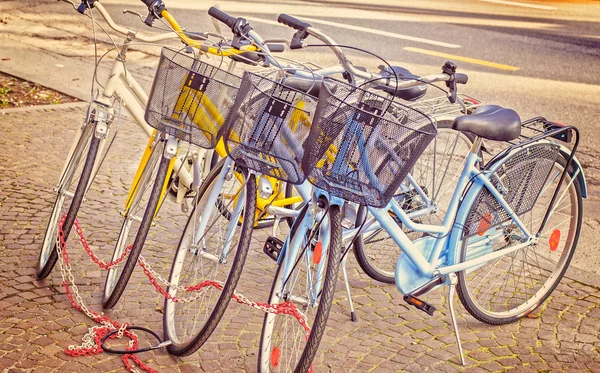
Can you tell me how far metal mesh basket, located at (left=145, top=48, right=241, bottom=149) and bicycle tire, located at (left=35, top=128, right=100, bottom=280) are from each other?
0.44 meters

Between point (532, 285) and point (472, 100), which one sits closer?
point (472, 100)

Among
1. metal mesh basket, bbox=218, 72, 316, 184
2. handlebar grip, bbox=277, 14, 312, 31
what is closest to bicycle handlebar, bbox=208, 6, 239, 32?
handlebar grip, bbox=277, 14, 312, 31

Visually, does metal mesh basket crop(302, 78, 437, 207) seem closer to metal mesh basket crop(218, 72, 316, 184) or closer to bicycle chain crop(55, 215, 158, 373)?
metal mesh basket crop(218, 72, 316, 184)

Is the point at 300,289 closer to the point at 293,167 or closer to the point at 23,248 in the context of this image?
the point at 293,167

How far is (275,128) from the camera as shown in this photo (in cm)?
357

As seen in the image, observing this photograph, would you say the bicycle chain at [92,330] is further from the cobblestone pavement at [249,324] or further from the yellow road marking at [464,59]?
the yellow road marking at [464,59]

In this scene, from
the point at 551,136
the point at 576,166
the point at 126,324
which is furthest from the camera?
the point at 576,166

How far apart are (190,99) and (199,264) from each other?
80 centimetres

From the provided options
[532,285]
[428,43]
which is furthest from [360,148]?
[428,43]

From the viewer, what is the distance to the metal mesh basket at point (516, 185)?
4.34 meters

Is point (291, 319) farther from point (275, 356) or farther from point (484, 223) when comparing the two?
point (484, 223)

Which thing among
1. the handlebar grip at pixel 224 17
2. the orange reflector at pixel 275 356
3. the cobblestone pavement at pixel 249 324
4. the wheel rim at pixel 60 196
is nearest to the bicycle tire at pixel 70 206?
the wheel rim at pixel 60 196

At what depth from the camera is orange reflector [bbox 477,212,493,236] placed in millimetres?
4375

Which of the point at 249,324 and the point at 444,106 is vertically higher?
the point at 444,106
